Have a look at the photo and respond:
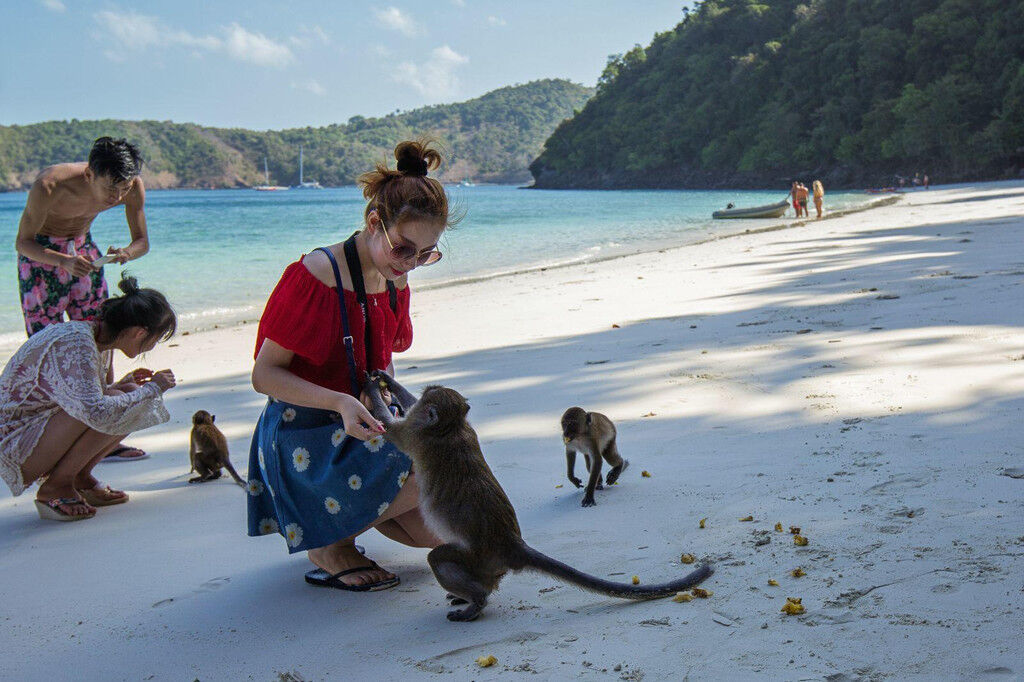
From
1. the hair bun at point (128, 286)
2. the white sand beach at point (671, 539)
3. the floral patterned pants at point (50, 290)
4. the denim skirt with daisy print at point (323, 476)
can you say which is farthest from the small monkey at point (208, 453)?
the denim skirt with daisy print at point (323, 476)

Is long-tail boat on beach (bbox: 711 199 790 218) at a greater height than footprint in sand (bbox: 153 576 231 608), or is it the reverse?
long-tail boat on beach (bbox: 711 199 790 218)

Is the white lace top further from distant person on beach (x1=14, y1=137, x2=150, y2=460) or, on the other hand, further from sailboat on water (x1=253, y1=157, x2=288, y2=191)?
sailboat on water (x1=253, y1=157, x2=288, y2=191)

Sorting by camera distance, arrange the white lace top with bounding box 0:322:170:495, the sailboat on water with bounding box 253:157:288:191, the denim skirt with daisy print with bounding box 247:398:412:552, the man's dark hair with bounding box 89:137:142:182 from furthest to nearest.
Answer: the sailboat on water with bounding box 253:157:288:191 < the man's dark hair with bounding box 89:137:142:182 < the white lace top with bounding box 0:322:170:495 < the denim skirt with daisy print with bounding box 247:398:412:552

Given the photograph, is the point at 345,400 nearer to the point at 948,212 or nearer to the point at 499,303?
the point at 499,303

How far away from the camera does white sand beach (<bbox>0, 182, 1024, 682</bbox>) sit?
2.50 meters

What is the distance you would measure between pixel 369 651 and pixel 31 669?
1.07 meters

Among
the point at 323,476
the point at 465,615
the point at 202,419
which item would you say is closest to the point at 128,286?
the point at 202,419

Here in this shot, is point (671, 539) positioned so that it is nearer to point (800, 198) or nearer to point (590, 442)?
point (590, 442)

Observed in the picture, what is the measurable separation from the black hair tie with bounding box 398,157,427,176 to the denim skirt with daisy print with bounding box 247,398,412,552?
91 cm

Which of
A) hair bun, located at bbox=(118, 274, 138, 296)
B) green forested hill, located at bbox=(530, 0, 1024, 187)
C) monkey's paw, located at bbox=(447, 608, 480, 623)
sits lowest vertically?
monkey's paw, located at bbox=(447, 608, 480, 623)

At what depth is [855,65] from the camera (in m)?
77.8

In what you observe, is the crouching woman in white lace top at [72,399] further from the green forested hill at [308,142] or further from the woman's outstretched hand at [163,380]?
the green forested hill at [308,142]

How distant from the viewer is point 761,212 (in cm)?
3228

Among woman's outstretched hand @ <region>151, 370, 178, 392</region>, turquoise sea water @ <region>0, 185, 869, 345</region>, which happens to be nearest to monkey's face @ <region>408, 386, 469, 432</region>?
turquoise sea water @ <region>0, 185, 869, 345</region>
